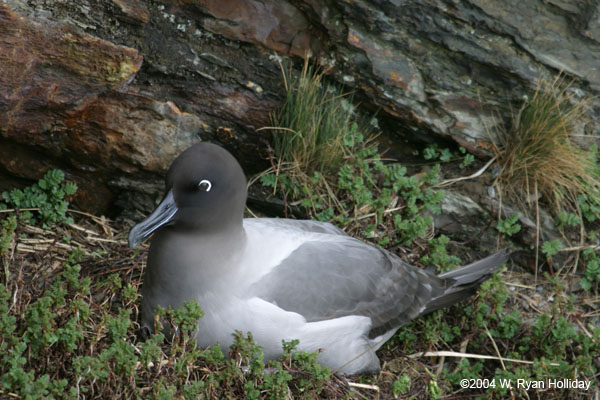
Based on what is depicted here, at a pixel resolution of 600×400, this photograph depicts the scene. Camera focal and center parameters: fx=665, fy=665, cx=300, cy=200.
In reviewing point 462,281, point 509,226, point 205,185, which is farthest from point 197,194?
point 509,226

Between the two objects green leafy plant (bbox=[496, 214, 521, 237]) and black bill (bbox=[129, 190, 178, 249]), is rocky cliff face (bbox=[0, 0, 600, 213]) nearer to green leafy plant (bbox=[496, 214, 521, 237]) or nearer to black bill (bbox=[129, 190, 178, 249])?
green leafy plant (bbox=[496, 214, 521, 237])

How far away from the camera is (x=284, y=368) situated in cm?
336

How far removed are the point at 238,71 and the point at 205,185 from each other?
1.55m

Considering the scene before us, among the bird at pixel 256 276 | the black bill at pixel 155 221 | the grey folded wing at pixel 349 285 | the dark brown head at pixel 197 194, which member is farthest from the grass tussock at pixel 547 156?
the black bill at pixel 155 221

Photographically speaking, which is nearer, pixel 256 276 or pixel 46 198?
pixel 256 276

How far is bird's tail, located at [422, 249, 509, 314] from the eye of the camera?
13.9 feet

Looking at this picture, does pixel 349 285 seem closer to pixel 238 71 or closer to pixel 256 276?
pixel 256 276

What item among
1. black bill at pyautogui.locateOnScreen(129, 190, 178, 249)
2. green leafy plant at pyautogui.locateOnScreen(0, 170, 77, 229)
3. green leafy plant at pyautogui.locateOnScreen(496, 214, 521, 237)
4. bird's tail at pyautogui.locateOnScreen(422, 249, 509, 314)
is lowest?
green leafy plant at pyautogui.locateOnScreen(0, 170, 77, 229)

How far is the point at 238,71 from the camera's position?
4.60m

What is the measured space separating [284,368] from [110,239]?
1738 millimetres

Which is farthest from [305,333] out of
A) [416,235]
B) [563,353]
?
[563,353]

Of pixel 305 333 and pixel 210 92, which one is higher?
pixel 210 92

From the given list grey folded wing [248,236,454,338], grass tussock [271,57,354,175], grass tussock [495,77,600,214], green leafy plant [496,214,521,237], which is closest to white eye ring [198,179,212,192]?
grey folded wing [248,236,454,338]

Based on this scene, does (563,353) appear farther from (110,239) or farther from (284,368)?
(110,239)
